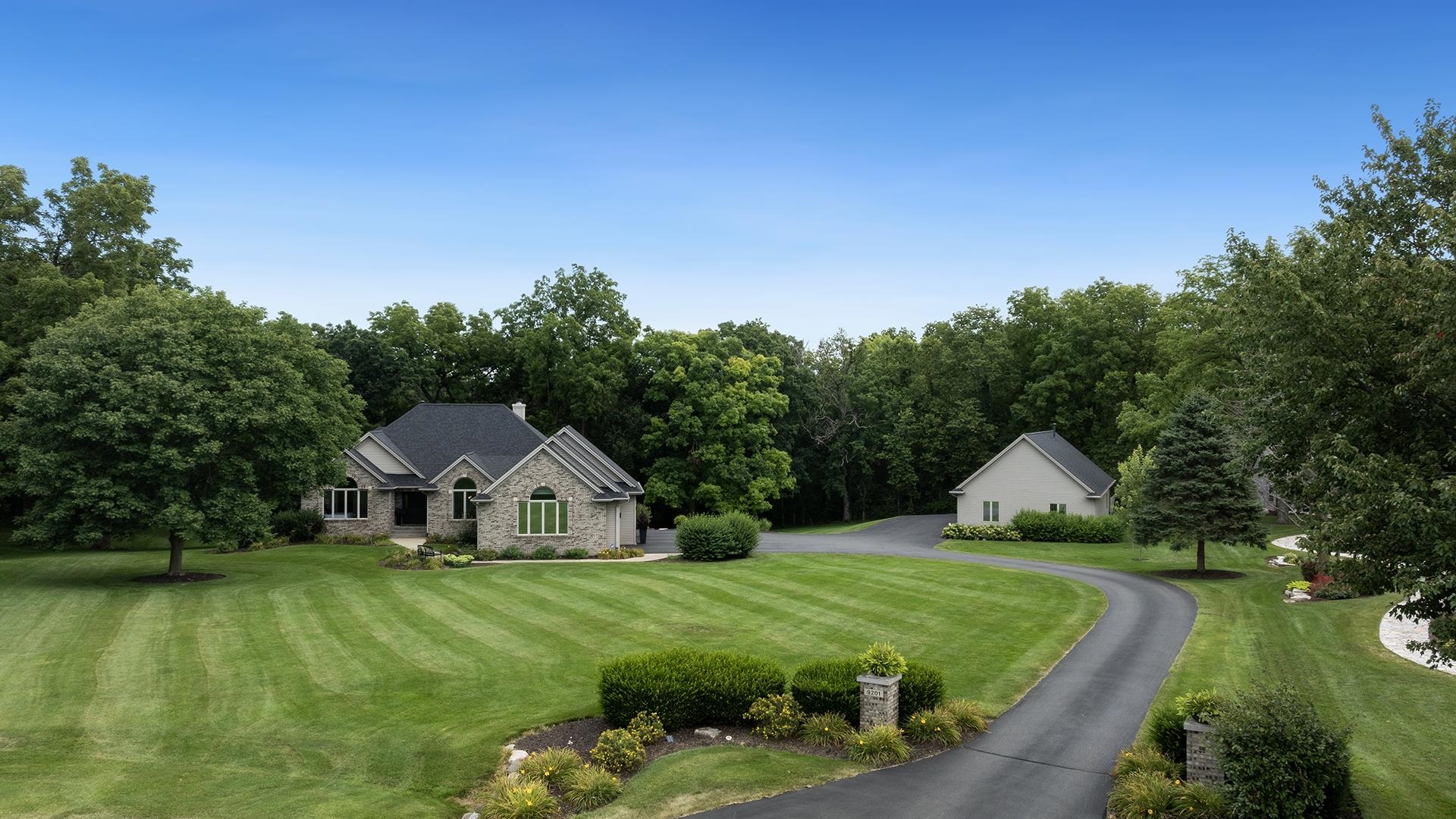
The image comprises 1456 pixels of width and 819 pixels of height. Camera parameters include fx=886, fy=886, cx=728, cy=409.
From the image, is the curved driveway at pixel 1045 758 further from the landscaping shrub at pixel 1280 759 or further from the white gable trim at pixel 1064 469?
the white gable trim at pixel 1064 469

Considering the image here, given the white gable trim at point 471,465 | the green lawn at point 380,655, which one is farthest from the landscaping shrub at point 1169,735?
the white gable trim at point 471,465

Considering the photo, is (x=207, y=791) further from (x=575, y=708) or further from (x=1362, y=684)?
(x=1362, y=684)

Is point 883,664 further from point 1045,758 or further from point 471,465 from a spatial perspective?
point 471,465

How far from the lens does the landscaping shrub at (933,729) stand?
14.4 meters

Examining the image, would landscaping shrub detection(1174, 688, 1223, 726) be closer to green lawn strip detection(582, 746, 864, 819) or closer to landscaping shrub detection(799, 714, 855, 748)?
green lawn strip detection(582, 746, 864, 819)

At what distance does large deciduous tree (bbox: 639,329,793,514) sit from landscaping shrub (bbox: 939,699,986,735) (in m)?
40.2

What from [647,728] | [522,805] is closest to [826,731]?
[647,728]

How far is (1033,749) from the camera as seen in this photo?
46.5ft

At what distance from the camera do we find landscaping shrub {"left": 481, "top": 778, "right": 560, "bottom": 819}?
11.8m

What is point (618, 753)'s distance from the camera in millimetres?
13430

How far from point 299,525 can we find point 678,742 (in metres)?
35.2

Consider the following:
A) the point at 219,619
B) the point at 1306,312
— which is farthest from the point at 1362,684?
the point at 219,619

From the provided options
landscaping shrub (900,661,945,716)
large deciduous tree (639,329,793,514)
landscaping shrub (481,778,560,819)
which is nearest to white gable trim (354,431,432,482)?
large deciduous tree (639,329,793,514)

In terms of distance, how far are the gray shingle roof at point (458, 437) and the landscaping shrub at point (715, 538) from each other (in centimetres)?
1182
